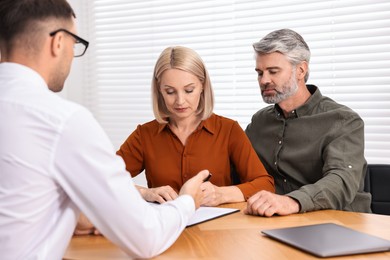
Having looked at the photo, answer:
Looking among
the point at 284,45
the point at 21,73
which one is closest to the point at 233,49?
the point at 284,45

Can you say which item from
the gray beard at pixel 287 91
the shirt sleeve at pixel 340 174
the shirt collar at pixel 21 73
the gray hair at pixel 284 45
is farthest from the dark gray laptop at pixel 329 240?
the gray hair at pixel 284 45

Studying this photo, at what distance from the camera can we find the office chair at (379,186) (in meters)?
2.32

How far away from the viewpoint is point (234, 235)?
1.50 meters

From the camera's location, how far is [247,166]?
227 centimetres

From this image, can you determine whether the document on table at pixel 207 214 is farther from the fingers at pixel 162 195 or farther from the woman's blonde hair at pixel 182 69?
the woman's blonde hair at pixel 182 69

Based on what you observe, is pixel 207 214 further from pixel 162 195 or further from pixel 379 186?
pixel 379 186

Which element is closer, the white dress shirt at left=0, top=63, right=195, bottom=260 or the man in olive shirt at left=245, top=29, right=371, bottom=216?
the white dress shirt at left=0, top=63, right=195, bottom=260

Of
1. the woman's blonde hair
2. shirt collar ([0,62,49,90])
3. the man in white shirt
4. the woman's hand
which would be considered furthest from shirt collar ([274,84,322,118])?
shirt collar ([0,62,49,90])

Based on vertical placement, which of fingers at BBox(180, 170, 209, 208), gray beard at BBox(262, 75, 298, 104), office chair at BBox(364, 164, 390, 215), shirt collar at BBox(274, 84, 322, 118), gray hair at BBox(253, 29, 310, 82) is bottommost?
office chair at BBox(364, 164, 390, 215)

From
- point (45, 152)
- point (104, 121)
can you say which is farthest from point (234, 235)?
point (104, 121)

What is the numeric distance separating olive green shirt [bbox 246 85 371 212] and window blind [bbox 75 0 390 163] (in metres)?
0.51

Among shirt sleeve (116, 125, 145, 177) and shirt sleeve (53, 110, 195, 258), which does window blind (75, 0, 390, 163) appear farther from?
shirt sleeve (53, 110, 195, 258)

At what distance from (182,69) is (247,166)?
53 cm

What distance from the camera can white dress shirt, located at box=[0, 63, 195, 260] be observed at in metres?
1.14
